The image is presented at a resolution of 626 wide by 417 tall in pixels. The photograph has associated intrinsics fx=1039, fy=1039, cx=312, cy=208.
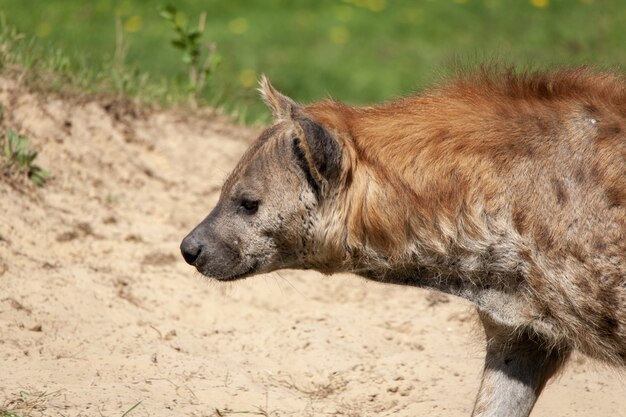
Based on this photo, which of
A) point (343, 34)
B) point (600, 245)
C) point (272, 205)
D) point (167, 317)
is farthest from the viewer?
point (343, 34)

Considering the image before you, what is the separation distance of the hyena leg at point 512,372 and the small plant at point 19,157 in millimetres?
3684

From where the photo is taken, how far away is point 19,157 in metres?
7.37

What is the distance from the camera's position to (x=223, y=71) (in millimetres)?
12844

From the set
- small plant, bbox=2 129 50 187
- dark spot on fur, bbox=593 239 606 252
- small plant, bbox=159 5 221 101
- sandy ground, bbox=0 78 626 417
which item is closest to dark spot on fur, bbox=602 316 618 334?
dark spot on fur, bbox=593 239 606 252

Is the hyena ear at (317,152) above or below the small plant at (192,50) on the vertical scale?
above

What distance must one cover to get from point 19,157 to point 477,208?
378 cm

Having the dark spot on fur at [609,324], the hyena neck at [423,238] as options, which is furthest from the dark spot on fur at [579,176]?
the dark spot on fur at [609,324]

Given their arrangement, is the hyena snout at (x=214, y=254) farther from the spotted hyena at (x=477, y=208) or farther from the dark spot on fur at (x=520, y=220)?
the dark spot on fur at (x=520, y=220)

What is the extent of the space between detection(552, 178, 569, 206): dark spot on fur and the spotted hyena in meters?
0.01

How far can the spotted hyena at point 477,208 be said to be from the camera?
480 centimetres

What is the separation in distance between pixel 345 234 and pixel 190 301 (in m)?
2.32

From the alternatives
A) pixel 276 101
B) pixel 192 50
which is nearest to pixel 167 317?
pixel 276 101

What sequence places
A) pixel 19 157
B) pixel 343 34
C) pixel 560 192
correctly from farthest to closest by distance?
pixel 343 34 → pixel 19 157 → pixel 560 192

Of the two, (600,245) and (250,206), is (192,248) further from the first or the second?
(600,245)
